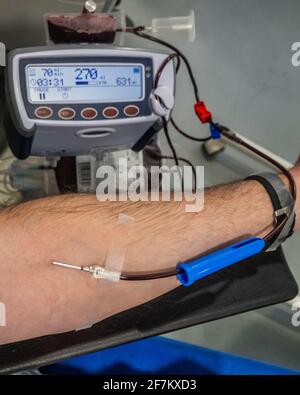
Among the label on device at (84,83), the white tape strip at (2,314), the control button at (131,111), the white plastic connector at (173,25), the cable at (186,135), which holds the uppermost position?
the white plastic connector at (173,25)

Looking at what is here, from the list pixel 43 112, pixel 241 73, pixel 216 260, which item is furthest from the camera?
pixel 241 73

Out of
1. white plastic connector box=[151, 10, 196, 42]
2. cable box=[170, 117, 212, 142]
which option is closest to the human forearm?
cable box=[170, 117, 212, 142]

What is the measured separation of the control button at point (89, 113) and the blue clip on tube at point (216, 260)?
0.38 m

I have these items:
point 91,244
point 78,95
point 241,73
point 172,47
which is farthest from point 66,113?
point 241,73

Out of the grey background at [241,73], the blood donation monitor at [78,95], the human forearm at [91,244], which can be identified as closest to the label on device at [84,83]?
the blood donation monitor at [78,95]

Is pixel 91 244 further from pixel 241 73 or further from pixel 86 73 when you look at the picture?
pixel 241 73

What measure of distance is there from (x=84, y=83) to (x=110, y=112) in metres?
0.08

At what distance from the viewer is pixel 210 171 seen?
124 cm

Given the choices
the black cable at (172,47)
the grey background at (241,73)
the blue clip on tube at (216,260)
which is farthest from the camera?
the grey background at (241,73)

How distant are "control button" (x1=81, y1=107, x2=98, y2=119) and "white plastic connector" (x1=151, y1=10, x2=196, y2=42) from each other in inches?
17.6

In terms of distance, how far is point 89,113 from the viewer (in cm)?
88

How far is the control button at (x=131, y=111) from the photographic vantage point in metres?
0.90

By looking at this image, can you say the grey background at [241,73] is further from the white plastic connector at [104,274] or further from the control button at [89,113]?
the white plastic connector at [104,274]
